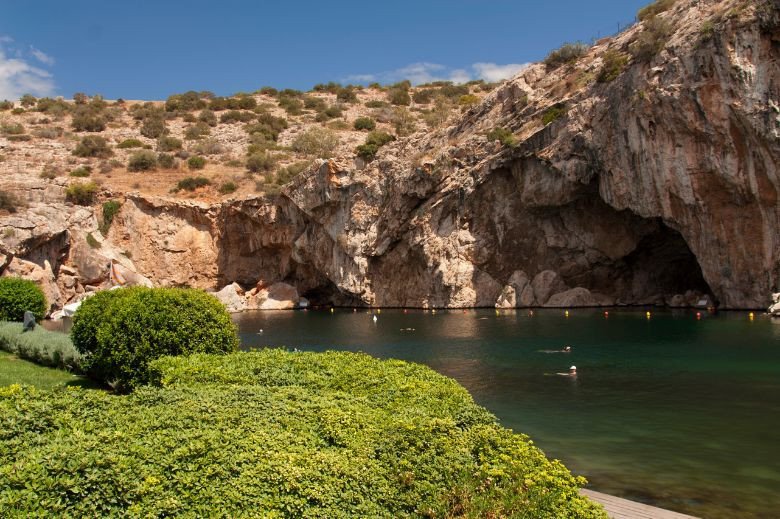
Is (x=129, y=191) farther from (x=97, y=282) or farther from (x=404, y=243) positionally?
(x=404, y=243)

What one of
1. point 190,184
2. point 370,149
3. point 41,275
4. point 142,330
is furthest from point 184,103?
point 142,330

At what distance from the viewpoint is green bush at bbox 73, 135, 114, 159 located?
2758 inches

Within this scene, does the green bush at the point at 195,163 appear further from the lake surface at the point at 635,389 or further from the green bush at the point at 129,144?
the lake surface at the point at 635,389

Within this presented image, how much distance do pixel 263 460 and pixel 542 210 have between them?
45806 mm

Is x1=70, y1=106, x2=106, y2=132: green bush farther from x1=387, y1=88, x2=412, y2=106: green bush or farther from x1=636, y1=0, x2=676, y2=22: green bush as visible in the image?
x1=636, y1=0, x2=676, y2=22: green bush

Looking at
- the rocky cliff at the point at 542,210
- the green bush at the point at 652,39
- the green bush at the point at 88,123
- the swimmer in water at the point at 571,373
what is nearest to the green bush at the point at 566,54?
the rocky cliff at the point at 542,210

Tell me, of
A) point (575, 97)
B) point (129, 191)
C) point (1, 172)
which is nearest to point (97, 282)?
point (129, 191)

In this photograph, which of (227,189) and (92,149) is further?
(92,149)

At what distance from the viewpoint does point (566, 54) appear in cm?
5012

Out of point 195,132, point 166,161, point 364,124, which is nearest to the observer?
point 166,161

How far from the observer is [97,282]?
53.1 meters

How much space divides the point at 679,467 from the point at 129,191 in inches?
2387

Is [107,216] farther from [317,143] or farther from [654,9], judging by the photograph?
[654,9]

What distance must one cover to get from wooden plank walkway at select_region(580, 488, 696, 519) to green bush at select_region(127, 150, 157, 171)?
2667 inches
